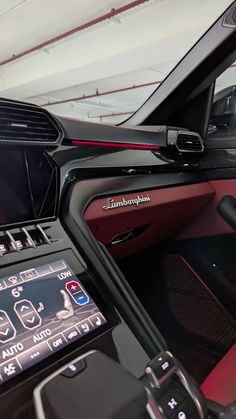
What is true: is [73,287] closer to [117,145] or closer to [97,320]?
[97,320]

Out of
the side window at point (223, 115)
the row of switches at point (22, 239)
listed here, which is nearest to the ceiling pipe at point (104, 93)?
the side window at point (223, 115)

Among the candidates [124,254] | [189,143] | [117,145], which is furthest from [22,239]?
[189,143]

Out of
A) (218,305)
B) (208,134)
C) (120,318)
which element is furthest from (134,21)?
(120,318)

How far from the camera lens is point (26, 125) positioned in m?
0.71

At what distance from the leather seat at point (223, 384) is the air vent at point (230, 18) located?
106 centimetres

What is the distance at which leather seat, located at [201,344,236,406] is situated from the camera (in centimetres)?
87

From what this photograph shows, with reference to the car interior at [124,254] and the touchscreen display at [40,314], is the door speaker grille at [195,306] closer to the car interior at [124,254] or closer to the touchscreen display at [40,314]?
the car interior at [124,254]

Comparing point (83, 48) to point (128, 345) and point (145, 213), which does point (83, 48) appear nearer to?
point (145, 213)

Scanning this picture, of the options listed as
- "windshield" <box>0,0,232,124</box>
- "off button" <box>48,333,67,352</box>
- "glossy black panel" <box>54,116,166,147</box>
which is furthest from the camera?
"windshield" <box>0,0,232,124</box>

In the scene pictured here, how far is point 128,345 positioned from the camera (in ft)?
1.95

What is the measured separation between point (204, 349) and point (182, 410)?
2.82 feet

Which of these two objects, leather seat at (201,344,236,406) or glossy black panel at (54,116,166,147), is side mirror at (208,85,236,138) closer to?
glossy black panel at (54,116,166,147)

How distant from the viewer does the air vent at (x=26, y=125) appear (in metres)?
0.68

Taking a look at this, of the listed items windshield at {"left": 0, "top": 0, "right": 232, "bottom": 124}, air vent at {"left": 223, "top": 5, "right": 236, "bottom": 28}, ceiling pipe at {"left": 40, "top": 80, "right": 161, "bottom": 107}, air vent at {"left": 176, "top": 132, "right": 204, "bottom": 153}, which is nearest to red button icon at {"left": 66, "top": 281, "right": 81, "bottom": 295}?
air vent at {"left": 176, "top": 132, "right": 204, "bottom": 153}
